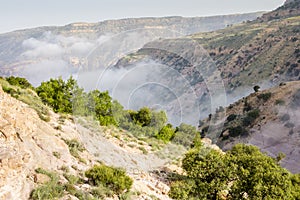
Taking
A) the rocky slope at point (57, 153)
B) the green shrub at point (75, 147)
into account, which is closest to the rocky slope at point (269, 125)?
the rocky slope at point (57, 153)

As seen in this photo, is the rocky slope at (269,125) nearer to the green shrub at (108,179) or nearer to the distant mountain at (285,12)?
the green shrub at (108,179)

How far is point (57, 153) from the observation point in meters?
15.2

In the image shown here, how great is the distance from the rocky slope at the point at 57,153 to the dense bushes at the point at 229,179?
2.15 metres

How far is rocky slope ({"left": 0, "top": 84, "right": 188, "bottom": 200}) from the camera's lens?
11.3m

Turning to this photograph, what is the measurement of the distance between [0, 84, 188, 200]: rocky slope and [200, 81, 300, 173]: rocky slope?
95.9 feet

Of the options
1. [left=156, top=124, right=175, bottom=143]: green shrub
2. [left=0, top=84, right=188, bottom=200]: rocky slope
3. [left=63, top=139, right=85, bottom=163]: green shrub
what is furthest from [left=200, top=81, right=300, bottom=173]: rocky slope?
[left=63, top=139, right=85, bottom=163]: green shrub

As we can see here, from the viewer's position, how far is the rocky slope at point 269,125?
53.4m

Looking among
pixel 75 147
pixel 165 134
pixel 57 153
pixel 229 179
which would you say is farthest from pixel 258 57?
pixel 57 153

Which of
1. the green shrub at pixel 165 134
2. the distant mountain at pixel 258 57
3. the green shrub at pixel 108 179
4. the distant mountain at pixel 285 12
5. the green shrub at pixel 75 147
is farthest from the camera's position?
the distant mountain at pixel 285 12

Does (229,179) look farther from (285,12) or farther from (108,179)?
(285,12)

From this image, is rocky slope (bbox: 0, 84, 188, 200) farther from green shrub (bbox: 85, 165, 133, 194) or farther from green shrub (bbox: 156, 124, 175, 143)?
green shrub (bbox: 156, 124, 175, 143)

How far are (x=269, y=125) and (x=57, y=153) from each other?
51480 mm

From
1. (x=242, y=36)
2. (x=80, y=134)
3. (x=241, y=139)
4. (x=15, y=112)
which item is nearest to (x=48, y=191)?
(x=15, y=112)

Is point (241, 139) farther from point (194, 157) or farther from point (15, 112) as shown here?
point (15, 112)
